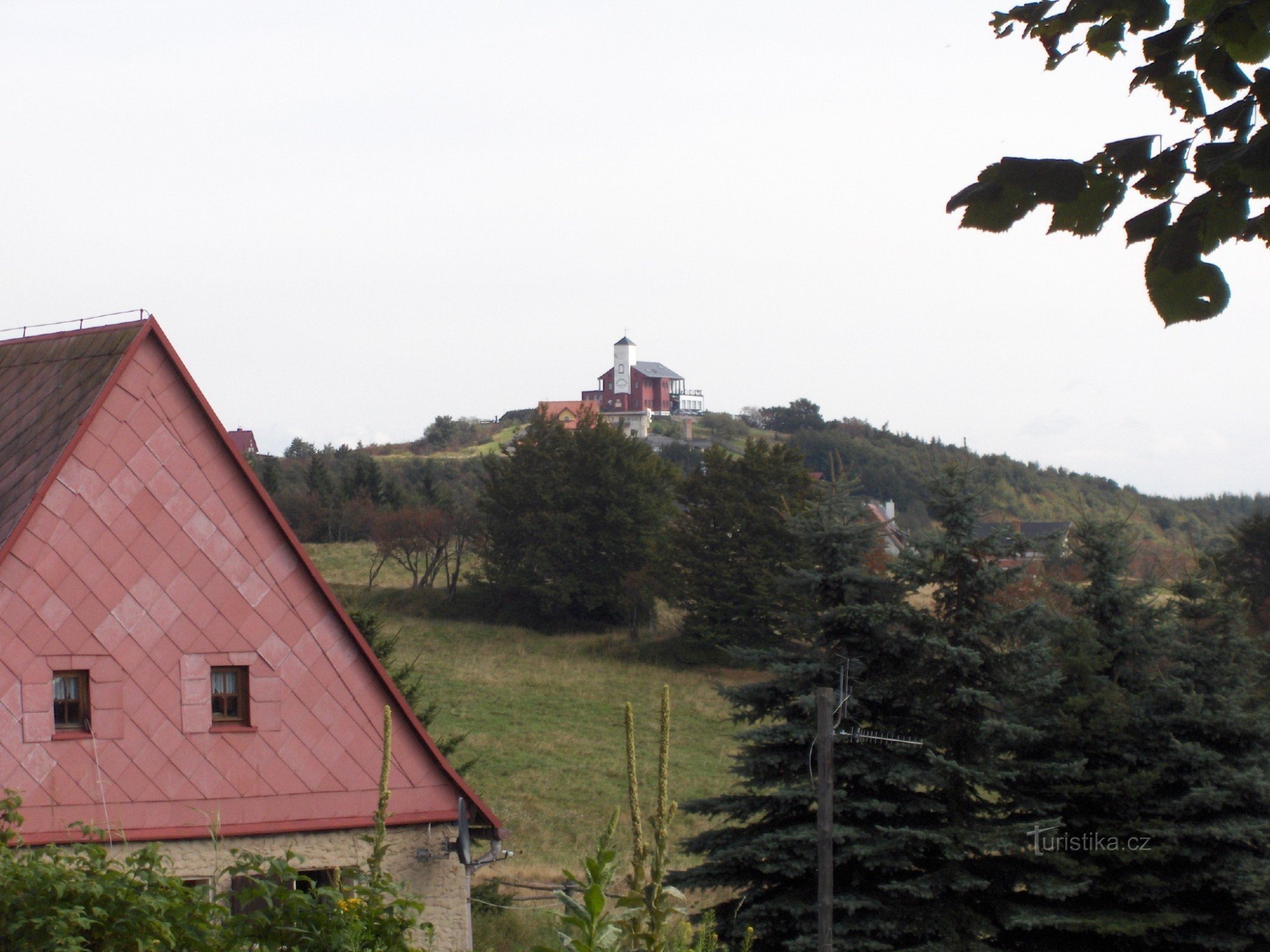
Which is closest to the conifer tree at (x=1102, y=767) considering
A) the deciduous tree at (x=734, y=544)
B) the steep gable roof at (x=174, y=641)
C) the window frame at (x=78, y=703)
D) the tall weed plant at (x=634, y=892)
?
the steep gable roof at (x=174, y=641)

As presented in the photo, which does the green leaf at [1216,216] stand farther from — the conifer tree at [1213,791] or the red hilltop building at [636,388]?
the red hilltop building at [636,388]

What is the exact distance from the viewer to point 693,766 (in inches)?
1128

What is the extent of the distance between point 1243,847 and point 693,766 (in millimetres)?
14101

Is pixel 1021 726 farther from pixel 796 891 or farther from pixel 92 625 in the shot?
pixel 92 625

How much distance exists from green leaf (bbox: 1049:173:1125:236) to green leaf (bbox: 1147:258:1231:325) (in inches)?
12.0

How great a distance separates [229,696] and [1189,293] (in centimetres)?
1150

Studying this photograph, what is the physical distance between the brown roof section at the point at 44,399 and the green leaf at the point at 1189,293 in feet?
37.1

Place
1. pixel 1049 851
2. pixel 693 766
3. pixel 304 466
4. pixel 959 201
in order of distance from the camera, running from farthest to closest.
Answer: pixel 304 466, pixel 693 766, pixel 1049 851, pixel 959 201

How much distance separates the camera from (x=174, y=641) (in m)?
12.2

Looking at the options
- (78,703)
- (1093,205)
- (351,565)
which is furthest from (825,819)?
(351,565)

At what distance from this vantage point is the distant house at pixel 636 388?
412ft

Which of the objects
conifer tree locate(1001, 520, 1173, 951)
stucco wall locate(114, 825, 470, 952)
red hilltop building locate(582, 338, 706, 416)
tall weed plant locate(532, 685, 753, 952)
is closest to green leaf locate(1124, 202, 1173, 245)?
tall weed plant locate(532, 685, 753, 952)

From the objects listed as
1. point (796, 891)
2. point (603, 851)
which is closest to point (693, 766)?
point (796, 891)

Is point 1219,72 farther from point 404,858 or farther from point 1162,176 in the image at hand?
point 404,858
